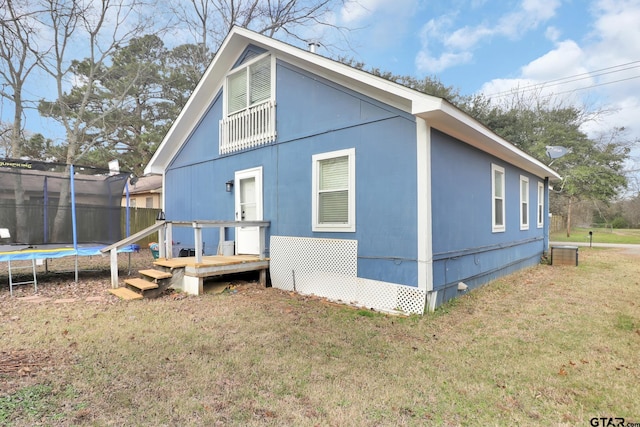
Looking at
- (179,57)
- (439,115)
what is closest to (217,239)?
(439,115)

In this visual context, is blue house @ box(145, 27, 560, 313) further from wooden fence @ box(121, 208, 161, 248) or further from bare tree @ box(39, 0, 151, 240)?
bare tree @ box(39, 0, 151, 240)

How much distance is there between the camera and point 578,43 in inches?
612

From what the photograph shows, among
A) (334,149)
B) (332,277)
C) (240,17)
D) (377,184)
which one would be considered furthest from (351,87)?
(240,17)

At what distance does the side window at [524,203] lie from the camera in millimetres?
9523

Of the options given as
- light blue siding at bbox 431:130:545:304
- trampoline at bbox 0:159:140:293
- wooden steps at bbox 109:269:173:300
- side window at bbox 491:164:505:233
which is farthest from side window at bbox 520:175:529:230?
trampoline at bbox 0:159:140:293

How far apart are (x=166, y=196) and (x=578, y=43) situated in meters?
19.0

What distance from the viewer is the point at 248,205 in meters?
7.91

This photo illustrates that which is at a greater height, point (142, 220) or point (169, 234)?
point (142, 220)

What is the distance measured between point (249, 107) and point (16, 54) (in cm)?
1165

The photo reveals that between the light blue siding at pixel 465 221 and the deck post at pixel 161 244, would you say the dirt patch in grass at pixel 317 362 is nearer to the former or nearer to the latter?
the light blue siding at pixel 465 221

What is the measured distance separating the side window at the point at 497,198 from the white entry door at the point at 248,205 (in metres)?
5.23

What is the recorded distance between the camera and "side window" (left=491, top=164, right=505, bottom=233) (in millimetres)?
7582

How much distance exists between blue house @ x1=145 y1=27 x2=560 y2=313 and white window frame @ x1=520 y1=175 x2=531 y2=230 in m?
0.33

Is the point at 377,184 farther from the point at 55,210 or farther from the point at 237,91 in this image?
the point at 55,210
